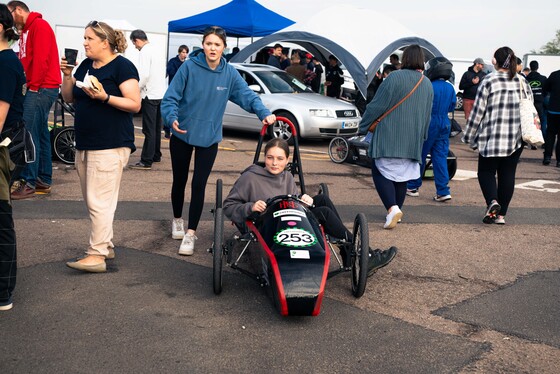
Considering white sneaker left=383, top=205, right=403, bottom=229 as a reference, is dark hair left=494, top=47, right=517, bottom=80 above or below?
above

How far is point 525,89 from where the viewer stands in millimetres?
8734

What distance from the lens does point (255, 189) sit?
6285 mm

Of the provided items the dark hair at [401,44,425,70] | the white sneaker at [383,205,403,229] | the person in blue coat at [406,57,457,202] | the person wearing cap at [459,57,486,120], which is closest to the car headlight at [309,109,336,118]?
the person wearing cap at [459,57,486,120]

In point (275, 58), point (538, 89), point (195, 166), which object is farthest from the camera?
point (275, 58)

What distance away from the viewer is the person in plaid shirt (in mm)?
8617

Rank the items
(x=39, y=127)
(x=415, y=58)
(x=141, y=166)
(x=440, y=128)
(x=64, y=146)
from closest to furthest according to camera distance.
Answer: (x=415, y=58), (x=39, y=127), (x=440, y=128), (x=64, y=146), (x=141, y=166)

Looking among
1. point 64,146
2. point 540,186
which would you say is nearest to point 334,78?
point 540,186

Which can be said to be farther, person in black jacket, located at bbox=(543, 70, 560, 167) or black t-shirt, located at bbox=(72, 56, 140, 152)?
person in black jacket, located at bbox=(543, 70, 560, 167)

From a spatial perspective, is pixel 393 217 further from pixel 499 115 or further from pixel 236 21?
pixel 236 21

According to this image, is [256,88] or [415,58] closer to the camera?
[415,58]

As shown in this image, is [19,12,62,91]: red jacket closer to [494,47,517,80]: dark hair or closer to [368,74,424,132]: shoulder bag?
[368,74,424,132]: shoulder bag

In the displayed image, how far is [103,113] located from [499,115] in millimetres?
4635

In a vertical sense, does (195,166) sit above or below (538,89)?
below

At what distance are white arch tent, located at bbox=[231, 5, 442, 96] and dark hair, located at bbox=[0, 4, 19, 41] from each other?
559 inches
